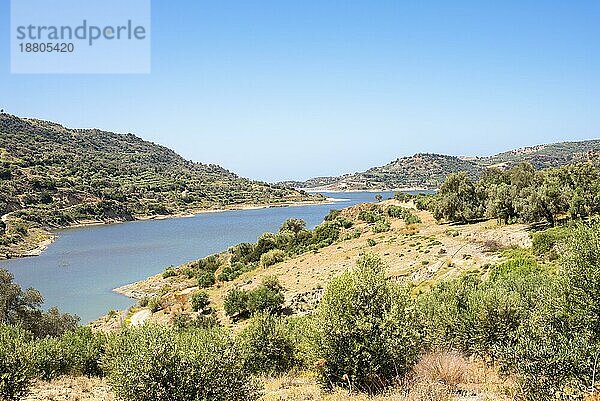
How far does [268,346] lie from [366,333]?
7.68 meters

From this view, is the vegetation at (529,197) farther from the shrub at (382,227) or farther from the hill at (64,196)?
the hill at (64,196)

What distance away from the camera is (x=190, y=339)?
12.6 m

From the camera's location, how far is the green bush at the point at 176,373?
10.9m

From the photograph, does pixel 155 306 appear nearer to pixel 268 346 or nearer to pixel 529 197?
→ pixel 268 346

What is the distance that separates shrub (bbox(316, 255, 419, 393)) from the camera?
1295 centimetres

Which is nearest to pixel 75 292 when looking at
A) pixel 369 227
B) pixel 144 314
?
pixel 144 314

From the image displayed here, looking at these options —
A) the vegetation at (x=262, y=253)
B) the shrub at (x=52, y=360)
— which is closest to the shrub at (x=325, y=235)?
the vegetation at (x=262, y=253)

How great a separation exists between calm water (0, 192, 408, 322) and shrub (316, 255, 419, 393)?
41.9m

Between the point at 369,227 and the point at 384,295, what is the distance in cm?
5766

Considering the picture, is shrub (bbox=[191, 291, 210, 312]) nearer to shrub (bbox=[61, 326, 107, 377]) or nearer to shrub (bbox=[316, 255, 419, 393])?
shrub (bbox=[61, 326, 107, 377])

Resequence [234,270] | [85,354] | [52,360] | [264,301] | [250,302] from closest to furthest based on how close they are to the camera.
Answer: [52,360]
[85,354]
[264,301]
[250,302]
[234,270]

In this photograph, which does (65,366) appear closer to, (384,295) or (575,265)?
(384,295)

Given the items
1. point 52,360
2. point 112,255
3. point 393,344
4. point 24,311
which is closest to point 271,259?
point 24,311

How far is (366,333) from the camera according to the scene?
43.0 ft
